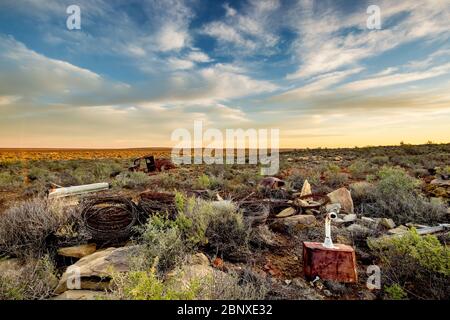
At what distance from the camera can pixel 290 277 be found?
135 inches

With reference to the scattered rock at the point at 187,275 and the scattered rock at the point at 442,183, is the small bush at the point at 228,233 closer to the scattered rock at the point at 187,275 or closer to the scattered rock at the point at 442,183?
the scattered rock at the point at 187,275

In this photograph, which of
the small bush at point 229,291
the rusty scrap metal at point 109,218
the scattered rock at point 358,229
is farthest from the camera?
the scattered rock at point 358,229

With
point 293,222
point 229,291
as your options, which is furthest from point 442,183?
point 229,291

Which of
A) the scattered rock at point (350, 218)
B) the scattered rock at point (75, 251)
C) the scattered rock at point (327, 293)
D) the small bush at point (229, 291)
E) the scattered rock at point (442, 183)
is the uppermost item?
the scattered rock at point (442, 183)

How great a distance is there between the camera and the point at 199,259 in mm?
3566

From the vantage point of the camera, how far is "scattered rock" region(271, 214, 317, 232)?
5.09m

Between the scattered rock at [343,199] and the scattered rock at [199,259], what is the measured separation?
13.0 feet

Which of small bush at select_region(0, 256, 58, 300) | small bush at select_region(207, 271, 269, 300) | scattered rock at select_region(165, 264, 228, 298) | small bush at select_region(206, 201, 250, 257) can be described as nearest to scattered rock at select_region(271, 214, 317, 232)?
small bush at select_region(206, 201, 250, 257)

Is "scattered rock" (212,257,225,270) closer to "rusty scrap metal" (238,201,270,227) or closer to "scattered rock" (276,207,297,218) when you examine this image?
"rusty scrap metal" (238,201,270,227)

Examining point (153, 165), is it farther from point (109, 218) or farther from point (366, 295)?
point (366, 295)

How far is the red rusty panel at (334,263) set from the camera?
3217 millimetres

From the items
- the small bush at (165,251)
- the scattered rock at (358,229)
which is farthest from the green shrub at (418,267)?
the small bush at (165,251)

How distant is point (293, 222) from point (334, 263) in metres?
1.97
